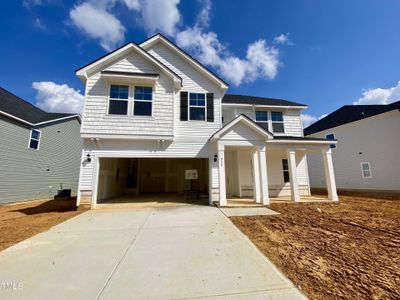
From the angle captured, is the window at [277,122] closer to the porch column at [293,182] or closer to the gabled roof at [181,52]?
the porch column at [293,182]

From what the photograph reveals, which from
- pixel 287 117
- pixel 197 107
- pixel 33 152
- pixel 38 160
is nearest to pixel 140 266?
pixel 197 107

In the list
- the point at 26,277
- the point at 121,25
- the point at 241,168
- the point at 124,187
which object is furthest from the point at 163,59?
the point at 26,277

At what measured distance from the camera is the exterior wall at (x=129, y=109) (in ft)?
29.7

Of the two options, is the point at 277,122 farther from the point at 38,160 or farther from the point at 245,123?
the point at 38,160

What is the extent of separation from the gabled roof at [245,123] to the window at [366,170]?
39.8 ft

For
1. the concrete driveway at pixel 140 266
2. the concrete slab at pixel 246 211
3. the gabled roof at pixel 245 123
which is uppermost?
the gabled roof at pixel 245 123

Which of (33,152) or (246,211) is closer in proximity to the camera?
(246,211)

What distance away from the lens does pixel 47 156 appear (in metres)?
14.2

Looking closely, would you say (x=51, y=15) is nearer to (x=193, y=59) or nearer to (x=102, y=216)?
(x=193, y=59)

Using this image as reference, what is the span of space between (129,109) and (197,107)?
3597 mm

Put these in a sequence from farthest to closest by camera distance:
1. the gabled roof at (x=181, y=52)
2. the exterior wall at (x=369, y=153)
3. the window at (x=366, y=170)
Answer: the window at (x=366, y=170), the exterior wall at (x=369, y=153), the gabled roof at (x=181, y=52)

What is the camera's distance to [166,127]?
9.52m

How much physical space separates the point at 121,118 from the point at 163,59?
4.45 meters

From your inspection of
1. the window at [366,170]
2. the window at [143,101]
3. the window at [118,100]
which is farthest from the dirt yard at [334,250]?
the window at [366,170]
